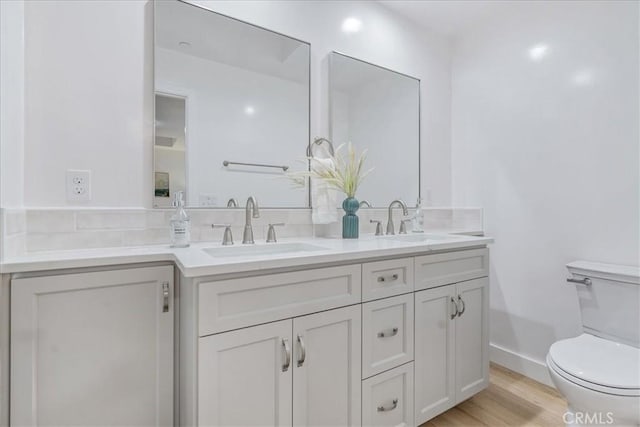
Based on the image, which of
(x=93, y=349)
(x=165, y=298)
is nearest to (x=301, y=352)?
(x=165, y=298)

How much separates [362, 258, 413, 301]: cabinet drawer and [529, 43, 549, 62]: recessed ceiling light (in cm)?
156

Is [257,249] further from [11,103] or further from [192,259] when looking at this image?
[11,103]

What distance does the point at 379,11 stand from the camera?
212cm

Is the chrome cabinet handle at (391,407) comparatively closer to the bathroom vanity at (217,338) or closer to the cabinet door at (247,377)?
the bathroom vanity at (217,338)

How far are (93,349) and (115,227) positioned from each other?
0.48 m

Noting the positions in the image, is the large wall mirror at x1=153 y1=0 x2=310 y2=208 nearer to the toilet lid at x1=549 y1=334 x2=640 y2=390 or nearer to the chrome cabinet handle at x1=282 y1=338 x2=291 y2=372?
the chrome cabinet handle at x1=282 y1=338 x2=291 y2=372

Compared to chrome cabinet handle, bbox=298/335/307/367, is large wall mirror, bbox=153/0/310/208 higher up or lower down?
higher up

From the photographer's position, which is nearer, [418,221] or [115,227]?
[115,227]

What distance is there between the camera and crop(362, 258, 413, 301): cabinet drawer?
128 cm

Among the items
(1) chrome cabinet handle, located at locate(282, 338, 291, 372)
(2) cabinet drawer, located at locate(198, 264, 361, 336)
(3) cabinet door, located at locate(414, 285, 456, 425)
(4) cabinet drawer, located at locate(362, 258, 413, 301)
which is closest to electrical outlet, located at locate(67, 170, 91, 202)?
(2) cabinet drawer, located at locate(198, 264, 361, 336)

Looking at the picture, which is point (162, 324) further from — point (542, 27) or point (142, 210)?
point (542, 27)

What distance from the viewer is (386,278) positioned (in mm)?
1343

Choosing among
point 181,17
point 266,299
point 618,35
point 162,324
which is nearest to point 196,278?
point 266,299

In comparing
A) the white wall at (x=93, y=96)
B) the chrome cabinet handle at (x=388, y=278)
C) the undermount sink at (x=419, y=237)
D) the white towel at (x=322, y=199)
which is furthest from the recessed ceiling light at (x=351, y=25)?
the chrome cabinet handle at (x=388, y=278)
